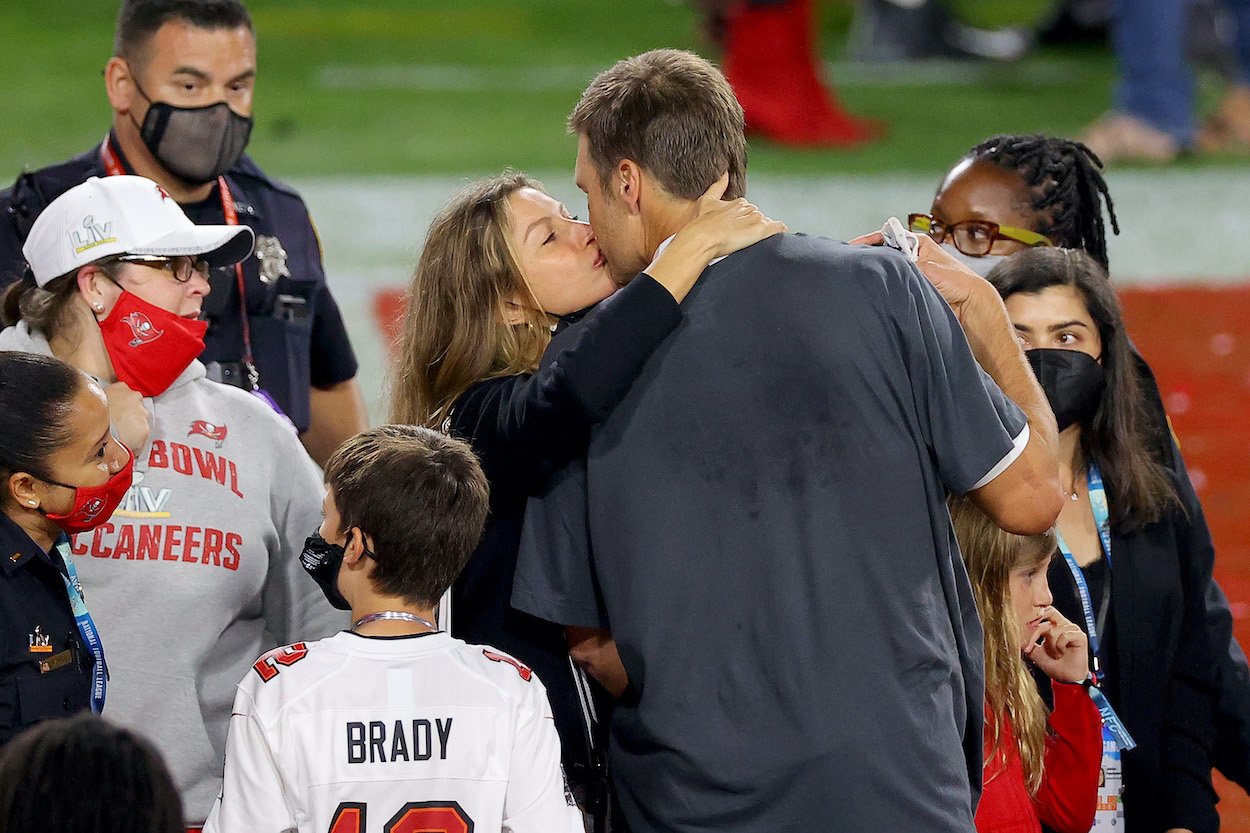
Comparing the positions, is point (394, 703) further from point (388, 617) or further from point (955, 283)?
point (955, 283)

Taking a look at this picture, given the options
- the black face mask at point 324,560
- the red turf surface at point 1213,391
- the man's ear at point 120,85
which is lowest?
the red turf surface at point 1213,391

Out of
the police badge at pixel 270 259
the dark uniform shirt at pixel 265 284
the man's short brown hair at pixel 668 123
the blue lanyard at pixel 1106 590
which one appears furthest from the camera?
the police badge at pixel 270 259

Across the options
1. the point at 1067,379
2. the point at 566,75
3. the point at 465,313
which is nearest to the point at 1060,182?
the point at 1067,379

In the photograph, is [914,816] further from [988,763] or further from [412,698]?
[412,698]

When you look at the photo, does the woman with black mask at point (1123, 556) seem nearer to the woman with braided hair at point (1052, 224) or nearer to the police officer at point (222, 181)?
the woman with braided hair at point (1052, 224)

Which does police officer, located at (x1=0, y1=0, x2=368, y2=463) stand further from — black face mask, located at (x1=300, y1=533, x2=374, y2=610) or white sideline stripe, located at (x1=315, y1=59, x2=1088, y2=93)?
white sideline stripe, located at (x1=315, y1=59, x2=1088, y2=93)

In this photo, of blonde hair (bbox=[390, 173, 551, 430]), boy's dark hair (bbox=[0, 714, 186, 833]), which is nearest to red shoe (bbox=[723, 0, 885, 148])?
blonde hair (bbox=[390, 173, 551, 430])

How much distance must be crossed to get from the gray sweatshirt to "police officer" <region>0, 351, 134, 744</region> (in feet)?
0.50

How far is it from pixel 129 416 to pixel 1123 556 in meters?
2.10

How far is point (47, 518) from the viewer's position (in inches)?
125

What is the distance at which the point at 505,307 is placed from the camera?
356 centimetres

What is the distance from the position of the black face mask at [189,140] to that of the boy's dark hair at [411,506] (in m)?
1.83

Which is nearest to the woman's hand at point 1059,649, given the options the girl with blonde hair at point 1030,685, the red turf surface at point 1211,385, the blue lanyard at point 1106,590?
the girl with blonde hair at point 1030,685

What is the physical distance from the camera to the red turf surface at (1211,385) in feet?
24.0
